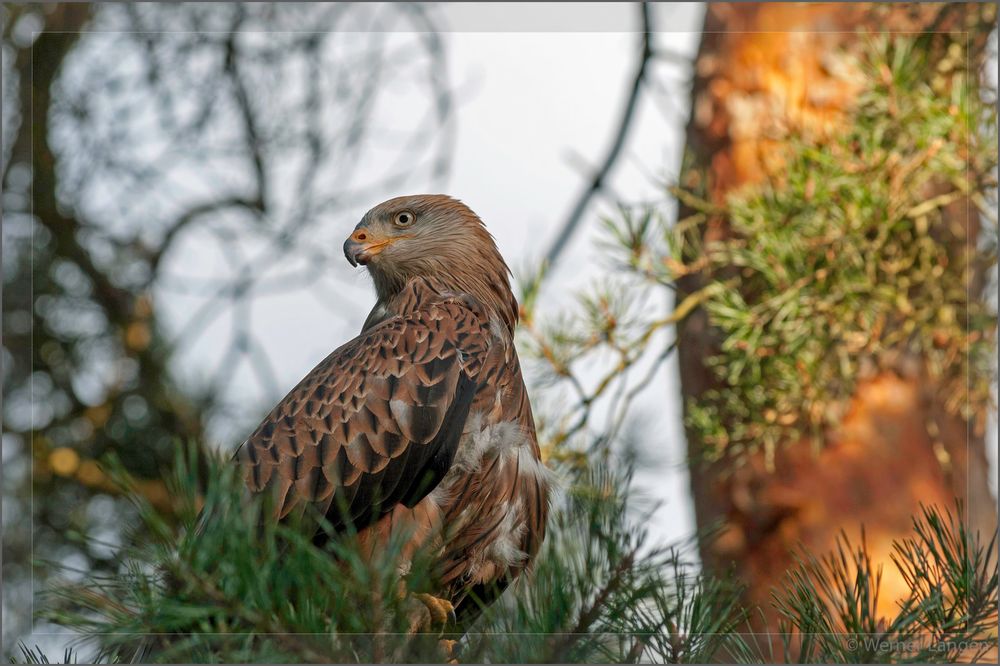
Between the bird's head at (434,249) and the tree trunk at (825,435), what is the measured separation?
82 centimetres

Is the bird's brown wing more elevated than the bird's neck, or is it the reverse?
the bird's neck

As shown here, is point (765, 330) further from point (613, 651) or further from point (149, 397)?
point (149, 397)

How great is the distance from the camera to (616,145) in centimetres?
305

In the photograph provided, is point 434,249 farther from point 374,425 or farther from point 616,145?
point 616,145

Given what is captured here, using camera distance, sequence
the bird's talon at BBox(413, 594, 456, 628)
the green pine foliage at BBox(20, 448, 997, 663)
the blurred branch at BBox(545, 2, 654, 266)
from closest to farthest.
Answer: the green pine foliage at BBox(20, 448, 997, 663) < the bird's talon at BBox(413, 594, 456, 628) < the blurred branch at BBox(545, 2, 654, 266)

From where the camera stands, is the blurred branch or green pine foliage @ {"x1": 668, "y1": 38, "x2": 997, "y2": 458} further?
the blurred branch

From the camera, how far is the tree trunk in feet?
8.79

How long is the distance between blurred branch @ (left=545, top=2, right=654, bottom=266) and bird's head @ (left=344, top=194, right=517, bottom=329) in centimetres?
82

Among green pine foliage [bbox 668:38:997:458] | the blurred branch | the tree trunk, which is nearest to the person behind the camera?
green pine foliage [bbox 668:38:997:458]

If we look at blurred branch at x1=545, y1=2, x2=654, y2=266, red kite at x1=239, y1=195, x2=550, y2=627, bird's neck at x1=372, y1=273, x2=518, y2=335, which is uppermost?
blurred branch at x1=545, y1=2, x2=654, y2=266

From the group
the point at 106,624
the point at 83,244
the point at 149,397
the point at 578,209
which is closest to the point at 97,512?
the point at 149,397

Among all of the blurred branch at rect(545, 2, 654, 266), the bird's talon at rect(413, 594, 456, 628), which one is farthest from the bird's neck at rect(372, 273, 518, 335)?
the blurred branch at rect(545, 2, 654, 266)

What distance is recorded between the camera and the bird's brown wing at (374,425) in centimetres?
169

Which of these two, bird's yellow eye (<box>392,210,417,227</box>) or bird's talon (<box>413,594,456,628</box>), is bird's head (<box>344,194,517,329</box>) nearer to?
bird's yellow eye (<box>392,210,417,227</box>)
